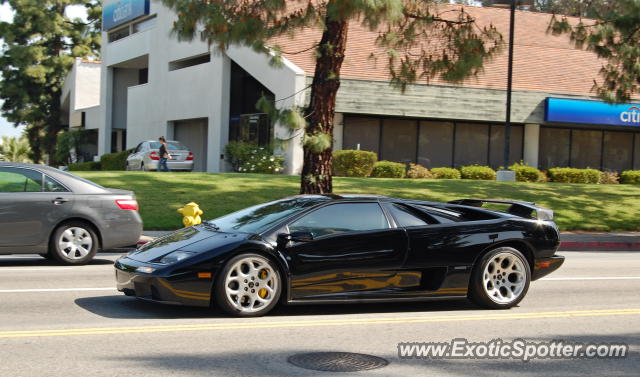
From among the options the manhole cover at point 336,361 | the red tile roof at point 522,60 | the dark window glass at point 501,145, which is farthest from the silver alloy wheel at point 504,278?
the dark window glass at point 501,145

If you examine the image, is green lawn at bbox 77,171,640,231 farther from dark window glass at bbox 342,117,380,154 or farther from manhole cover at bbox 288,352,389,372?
manhole cover at bbox 288,352,389,372

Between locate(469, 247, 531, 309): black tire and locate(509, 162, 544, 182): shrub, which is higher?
locate(509, 162, 544, 182): shrub

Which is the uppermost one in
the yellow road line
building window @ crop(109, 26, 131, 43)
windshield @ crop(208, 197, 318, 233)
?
building window @ crop(109, 26, 131, 43)

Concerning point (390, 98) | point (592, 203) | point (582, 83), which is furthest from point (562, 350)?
point (582, 83)

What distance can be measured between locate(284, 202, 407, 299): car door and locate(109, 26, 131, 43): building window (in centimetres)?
4469

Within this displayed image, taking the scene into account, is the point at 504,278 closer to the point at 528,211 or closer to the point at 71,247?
the point at 528,211

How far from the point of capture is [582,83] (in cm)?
3806

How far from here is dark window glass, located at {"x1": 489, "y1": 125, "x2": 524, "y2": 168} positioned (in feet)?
121

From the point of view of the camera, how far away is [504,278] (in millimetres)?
8828

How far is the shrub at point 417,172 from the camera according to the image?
32.9 meters

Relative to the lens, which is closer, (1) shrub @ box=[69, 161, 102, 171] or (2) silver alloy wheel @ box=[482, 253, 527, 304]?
(2) silver alloy wheel @ box=[482, 253, 527, 304]

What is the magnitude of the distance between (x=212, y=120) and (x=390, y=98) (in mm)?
9029

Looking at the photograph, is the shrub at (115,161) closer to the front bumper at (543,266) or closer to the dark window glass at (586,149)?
the dark window glass at (586,149)

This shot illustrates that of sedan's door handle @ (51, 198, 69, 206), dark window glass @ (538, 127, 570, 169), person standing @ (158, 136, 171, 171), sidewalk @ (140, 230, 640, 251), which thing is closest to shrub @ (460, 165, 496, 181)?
dark window glass @ (538, 127, 570, 169)
